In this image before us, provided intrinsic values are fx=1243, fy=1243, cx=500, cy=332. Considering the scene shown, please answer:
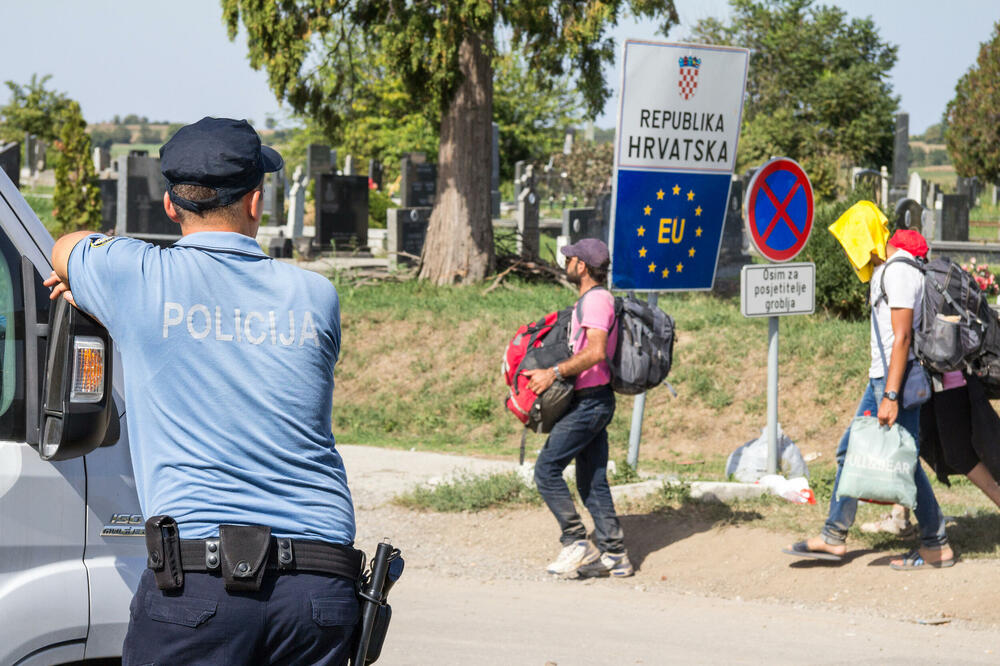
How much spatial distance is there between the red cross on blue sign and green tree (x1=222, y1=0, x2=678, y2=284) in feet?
23.5

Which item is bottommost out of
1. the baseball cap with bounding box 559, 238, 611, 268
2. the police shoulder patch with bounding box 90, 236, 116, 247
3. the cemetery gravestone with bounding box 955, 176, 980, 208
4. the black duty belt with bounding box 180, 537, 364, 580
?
the black duty belt with bounding box 180, 537, 364, 580

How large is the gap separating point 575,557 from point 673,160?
2.83 metres

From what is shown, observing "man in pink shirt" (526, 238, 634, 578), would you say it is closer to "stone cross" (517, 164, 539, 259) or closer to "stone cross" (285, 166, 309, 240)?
"stone cross" (517, 164, 539, 259)

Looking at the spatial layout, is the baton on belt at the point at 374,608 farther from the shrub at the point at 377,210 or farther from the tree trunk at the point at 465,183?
the shrub at the point at 377,210

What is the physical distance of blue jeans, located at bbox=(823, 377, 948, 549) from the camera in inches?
252

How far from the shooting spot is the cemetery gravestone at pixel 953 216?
86.2ft

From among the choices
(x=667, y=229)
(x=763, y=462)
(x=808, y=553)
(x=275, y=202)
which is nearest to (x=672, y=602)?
(x=808, y=553)

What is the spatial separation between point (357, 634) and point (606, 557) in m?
4.52

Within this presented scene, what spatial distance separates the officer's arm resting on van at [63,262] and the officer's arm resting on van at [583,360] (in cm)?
413

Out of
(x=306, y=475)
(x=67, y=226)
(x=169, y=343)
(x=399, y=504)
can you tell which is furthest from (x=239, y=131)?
(x=67, y=226)

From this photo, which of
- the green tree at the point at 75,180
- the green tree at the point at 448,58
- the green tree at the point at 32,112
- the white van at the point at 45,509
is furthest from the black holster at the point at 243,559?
the green tree at the point at 32,112

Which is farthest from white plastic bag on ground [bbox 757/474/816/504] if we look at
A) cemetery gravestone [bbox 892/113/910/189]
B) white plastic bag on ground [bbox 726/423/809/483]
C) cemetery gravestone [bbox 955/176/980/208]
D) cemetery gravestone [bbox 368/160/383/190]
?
cemetery gravestone [bbox 955/176/980/208]

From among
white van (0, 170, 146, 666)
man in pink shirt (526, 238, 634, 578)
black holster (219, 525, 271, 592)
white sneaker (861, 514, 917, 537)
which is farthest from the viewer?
white sneaker (861, 514, 917, 537)

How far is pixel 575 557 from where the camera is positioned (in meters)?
6.87
